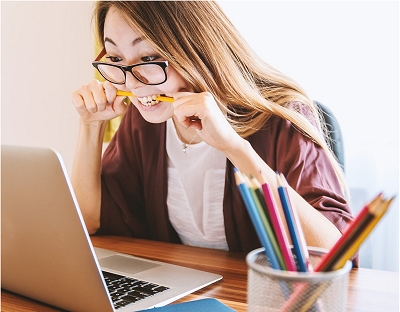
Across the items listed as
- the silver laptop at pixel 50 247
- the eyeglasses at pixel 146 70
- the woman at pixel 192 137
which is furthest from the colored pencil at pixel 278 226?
the eyeglasses at pixel 146 70

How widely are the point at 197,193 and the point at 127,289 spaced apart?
1.64 feet

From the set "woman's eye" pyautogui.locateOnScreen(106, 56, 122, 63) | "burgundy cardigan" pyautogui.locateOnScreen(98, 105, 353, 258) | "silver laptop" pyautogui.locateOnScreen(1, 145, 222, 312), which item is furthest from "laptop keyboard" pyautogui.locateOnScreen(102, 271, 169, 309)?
"woman's eye" pyautogui.locateOnScreen(106, 56, 122, 63)

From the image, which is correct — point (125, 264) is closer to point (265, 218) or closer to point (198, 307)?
point (198, 307)

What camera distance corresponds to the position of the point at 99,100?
3.99 feet

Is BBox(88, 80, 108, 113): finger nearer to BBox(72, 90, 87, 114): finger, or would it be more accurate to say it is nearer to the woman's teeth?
BBox(72, 90, 87, 114): finger

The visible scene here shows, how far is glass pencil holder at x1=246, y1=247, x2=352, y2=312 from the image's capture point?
1.33 ft

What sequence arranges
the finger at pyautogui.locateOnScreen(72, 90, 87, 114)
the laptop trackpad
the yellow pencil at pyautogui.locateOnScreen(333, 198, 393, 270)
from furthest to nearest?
the finger at pyautogui.locateOnScreen(72, 90, 87, 114) < the laptop trackpad < the yellow pencil at pyautogui.locateOnScreen(333, 198, 393, 270)

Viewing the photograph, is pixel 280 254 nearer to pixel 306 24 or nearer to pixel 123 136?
pixel 123 136

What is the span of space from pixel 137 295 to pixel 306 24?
47.9 inches

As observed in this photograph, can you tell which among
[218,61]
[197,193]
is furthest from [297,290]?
[197,193]

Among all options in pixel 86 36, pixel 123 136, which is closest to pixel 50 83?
pixel 86 36

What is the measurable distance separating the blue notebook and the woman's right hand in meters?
0.65

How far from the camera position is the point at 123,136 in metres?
1.39

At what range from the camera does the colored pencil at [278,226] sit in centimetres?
42
